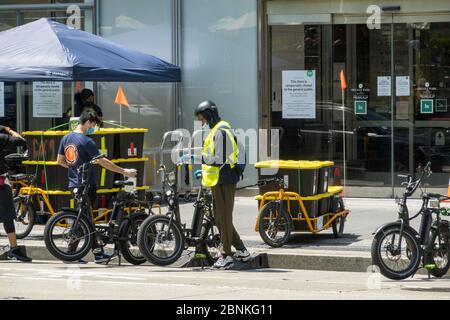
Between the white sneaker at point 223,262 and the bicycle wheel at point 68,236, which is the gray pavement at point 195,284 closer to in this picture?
the white sneaker at point 223,262

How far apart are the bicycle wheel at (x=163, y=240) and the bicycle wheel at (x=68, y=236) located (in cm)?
87

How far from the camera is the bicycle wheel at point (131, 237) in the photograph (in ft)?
41.5

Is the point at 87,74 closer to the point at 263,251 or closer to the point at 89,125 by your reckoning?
the point at 89,125

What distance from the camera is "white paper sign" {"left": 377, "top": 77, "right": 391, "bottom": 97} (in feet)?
60.4

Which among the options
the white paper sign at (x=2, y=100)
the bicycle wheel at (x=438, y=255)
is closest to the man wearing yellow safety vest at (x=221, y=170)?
the bicycle wheel at (x=438, y=255)

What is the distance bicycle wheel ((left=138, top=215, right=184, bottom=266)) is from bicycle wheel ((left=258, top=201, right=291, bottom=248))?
1.48 meters

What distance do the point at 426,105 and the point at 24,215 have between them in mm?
7489

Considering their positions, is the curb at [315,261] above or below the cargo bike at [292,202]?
below

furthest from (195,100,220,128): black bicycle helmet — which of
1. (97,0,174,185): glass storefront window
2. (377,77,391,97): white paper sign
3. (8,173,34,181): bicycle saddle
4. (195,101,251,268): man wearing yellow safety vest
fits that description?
(97,0,174,185): glass storefront window

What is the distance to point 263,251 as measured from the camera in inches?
517

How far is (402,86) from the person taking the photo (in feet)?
60.2

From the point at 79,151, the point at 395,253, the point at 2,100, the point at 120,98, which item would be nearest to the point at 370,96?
the point at 120,98
